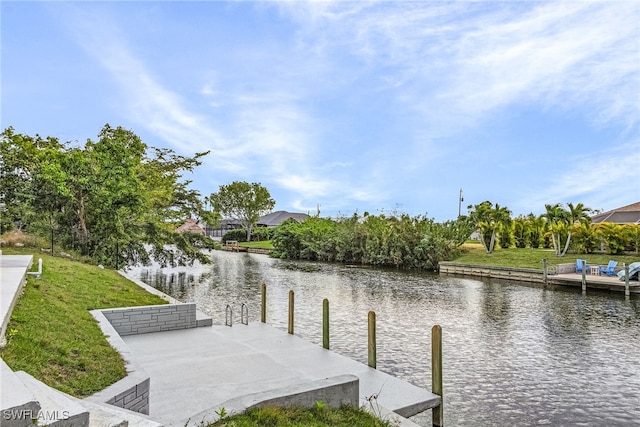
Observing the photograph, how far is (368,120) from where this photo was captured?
26.3 meters

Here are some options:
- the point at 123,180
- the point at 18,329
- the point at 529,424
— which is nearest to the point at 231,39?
the point at 123,180

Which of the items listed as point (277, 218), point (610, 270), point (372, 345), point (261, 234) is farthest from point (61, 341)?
point (277, 218)

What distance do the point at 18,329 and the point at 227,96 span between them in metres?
18.6

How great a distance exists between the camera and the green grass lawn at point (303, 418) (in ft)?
12.6

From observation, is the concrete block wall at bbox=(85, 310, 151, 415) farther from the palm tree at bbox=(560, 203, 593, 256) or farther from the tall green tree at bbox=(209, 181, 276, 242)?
the tall green tree at bbox=(209, 181, 276, 242)

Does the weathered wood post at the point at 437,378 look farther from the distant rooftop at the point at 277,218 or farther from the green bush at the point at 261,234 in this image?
the distant rooftop at the point at 277,218

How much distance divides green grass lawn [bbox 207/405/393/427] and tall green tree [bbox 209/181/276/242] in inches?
2600

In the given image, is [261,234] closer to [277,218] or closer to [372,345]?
[277,218]

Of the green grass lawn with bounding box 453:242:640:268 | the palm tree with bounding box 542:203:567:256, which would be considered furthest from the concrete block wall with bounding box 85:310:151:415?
the palm tree with bounding box 542:203:567:256

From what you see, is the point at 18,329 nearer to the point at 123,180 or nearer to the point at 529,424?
the point at 529,424

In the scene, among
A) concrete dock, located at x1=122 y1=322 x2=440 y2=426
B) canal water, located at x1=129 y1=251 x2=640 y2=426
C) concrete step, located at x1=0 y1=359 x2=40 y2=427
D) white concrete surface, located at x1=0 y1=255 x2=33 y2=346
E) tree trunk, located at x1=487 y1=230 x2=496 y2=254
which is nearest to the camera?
concrete step, located at x1=0 y1=359 x2=40 y2=427

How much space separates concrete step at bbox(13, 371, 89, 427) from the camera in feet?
7.72

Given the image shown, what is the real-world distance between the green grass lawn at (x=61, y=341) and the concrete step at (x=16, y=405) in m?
1.84

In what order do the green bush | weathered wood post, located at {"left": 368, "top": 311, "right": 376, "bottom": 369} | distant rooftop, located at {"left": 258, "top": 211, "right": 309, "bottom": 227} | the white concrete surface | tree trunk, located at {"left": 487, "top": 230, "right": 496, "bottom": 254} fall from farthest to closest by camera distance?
distant rooftop, located at {"left": 258, "top": 211, "right": 309, "bottom": 227}, the green bush, tree trunk, located at {"left": 487, "top": 230, "right": 496, "bottom": 254}, weathered wood post, located at {"left": 368, "top": 311, "right": 376, "bottom": 369}, the white concrete surface
